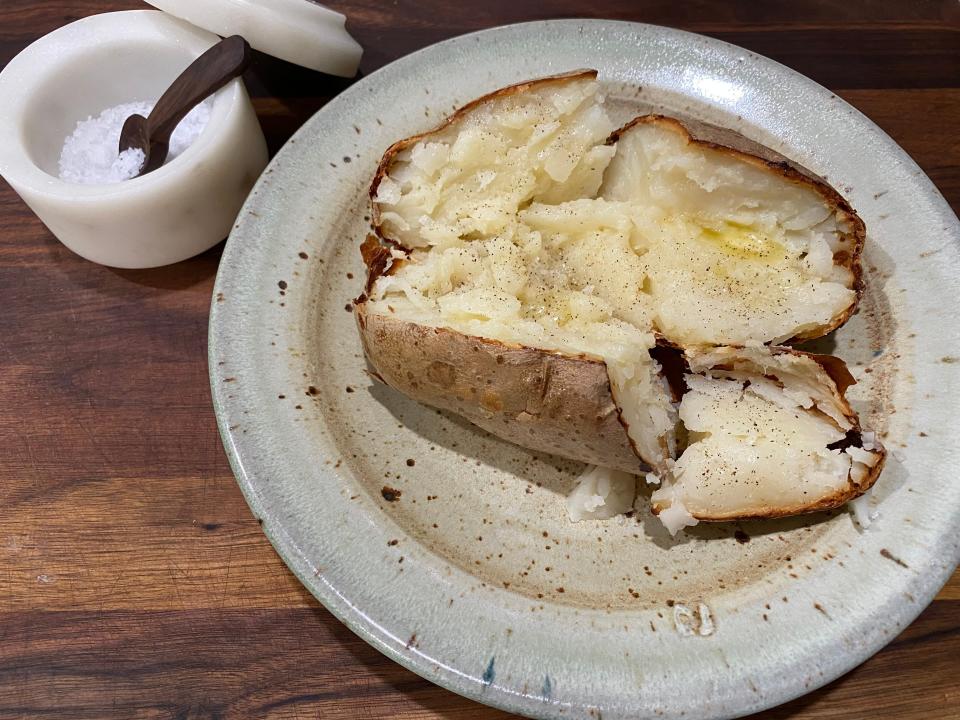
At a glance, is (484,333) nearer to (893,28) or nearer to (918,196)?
(918,196)

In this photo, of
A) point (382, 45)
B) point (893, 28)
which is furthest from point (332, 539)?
point (893, 28)

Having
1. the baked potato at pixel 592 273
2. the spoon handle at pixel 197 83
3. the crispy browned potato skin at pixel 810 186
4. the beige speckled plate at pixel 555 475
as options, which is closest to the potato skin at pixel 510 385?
the baked potato at pixel 592 273

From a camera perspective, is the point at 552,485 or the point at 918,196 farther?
the point at 918,196

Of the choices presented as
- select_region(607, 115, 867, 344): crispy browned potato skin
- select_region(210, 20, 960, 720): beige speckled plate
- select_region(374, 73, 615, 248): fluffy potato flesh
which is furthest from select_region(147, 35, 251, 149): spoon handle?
select_region(607, 115, 867, 344): crispy browned potato skin

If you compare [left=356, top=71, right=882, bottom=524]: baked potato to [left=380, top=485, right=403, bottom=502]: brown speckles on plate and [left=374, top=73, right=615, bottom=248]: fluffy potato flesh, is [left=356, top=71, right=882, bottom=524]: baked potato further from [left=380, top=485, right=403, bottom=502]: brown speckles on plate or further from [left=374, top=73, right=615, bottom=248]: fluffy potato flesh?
[left=380, top=485, right=403, bottom=502]: brown speckles on plate

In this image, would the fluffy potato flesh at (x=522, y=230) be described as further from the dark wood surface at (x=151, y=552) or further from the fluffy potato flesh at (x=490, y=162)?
the dark wood surface at (x=151, y=552)

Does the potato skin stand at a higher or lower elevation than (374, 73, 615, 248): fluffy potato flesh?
lower

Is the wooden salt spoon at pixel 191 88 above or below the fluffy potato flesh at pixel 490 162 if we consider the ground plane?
below
